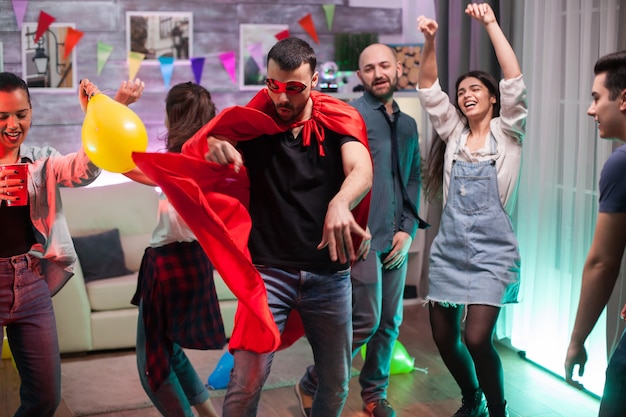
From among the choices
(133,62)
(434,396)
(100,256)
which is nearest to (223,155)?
(434,396)

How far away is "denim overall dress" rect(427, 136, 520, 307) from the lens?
3357mm

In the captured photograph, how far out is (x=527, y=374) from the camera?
4406 mm

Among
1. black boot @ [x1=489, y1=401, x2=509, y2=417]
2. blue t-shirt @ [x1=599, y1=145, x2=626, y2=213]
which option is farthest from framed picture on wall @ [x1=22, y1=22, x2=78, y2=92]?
blue t-shirt @ [x1=599, y1=145, x2=626, y2=213]

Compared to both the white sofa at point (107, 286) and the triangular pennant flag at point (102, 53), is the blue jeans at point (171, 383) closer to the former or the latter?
the white sofa at point (107, 286)

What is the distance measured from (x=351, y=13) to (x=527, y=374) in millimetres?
2926

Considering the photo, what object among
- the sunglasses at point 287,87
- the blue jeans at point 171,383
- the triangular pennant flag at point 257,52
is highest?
the triangular pennant flag at point 257,52

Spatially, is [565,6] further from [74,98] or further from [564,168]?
[74,98]

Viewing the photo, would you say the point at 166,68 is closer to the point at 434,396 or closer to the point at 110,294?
the point at 110,294

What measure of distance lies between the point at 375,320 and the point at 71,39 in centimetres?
305

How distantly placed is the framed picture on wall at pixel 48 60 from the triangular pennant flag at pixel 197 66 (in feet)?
2.53

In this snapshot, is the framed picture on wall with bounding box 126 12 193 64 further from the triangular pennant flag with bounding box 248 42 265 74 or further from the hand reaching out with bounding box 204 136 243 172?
the hand reaching out with bounding box 204 136 243 172

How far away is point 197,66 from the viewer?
A: 5664mm

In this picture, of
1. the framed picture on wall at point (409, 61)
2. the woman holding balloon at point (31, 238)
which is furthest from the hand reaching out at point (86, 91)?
the framed picture on wall at point (409, 61)

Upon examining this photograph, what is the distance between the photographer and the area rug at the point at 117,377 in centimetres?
394
